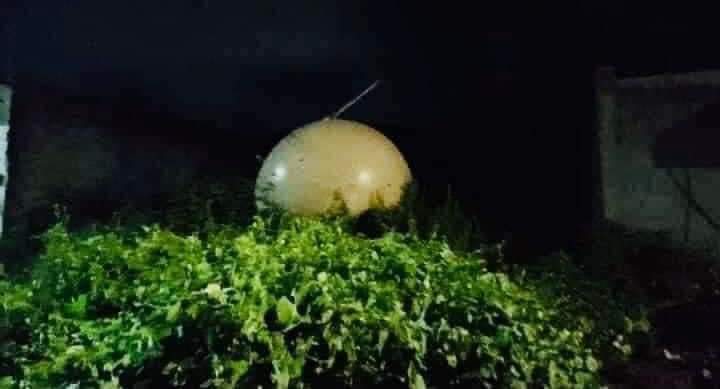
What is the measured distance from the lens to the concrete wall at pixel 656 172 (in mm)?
6129

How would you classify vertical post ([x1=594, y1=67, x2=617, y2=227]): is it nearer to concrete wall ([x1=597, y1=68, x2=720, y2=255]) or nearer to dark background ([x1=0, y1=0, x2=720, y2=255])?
concrete wall ([x1=597, y1=68, x2=720, y2=255])

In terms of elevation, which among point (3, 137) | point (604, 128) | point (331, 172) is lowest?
point (331, 172)

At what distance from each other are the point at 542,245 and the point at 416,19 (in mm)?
2406

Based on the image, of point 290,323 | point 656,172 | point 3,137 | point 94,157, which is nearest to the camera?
point 290,323

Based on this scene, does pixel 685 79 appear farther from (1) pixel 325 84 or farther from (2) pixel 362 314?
(2) pixel 362 314

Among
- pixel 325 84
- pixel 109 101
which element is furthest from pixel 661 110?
pixel 109 101

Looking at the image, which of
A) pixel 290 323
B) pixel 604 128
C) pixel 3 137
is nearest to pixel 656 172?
pixel 604 128

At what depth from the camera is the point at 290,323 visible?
3594 millimetres

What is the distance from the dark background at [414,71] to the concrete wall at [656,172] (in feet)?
0.94

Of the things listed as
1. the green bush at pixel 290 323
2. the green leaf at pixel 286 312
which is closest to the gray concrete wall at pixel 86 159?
the green bush at pixel 290 323

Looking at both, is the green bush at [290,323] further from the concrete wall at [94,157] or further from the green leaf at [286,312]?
the concrete wall at [94,157]

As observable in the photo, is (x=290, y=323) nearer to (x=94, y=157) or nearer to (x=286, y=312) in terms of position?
(x=286, y=312)

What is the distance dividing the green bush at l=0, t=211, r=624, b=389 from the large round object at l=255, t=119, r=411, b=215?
0.95m

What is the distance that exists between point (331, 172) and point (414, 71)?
7.40 feet
